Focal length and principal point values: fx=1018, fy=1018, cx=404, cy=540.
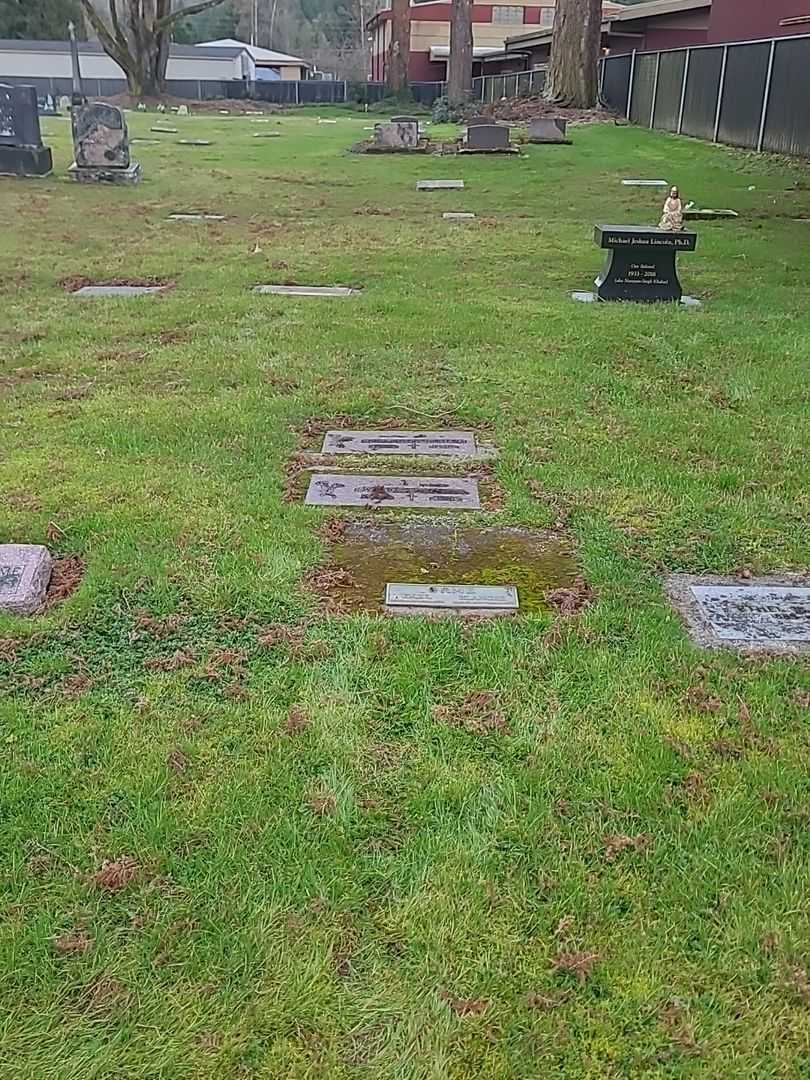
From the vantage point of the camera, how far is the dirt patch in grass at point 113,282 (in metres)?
7.77

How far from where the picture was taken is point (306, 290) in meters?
7.60

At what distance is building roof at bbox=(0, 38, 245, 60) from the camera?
51.2 m

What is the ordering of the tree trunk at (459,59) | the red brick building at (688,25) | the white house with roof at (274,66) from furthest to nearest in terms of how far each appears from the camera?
the white house with roof at (274,66), the tree trunk at (459,59), the red brick building at (688,25)

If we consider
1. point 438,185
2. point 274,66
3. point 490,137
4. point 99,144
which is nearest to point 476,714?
point 438,185

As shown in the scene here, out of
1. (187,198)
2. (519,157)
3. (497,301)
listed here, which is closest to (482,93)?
(519,157)

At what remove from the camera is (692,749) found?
7.96 feet

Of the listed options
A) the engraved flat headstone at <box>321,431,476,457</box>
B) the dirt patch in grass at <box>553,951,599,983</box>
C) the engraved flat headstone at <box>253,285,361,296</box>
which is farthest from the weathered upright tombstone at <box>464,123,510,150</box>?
the dirt patch in grass at <box>553,951,599,983</box>

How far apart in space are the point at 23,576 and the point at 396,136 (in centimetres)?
1826

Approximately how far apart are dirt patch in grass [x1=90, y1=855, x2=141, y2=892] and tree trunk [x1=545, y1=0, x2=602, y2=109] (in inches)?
998

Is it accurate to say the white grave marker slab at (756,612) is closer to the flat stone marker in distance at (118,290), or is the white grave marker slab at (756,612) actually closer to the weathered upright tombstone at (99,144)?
the flat stone marker in distance at (118,290)

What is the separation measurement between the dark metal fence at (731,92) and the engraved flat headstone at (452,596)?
50.9ft

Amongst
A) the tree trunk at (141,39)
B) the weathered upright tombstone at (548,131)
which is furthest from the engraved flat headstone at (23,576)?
the tree trunk at (141,39)

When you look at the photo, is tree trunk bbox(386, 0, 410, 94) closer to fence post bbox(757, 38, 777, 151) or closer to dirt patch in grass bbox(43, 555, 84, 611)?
fence post bbox(757, 38, 777, 151)

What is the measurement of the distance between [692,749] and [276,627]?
3.97ft
